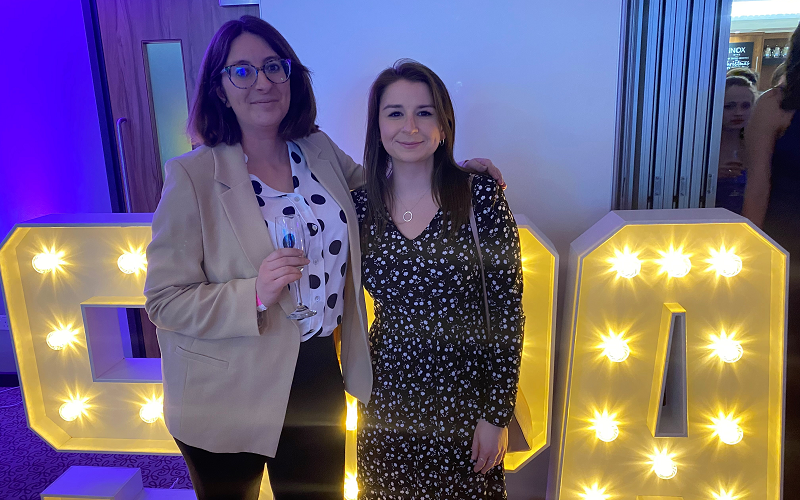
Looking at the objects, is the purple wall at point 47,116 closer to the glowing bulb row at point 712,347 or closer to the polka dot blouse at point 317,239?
the polka dot blouse at point 317,239

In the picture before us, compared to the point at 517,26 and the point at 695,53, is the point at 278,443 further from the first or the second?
the point at 695,53

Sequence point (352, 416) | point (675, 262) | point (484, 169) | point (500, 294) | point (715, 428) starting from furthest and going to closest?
point (352, 416) < point (715, 428) < point (675, 262) < point (484, 169) < point (500, 294)

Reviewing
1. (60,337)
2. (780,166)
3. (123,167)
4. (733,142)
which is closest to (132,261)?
(60,337)

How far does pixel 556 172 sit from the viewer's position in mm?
1900

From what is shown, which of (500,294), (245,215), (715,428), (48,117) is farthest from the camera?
(48,117)

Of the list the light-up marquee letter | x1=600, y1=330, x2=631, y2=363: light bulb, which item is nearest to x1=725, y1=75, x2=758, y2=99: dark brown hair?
x1=600, y1=330, x2=631, y2=363: light bulb

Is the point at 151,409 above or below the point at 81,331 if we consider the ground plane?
below

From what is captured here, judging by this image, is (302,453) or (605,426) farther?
(605,426)

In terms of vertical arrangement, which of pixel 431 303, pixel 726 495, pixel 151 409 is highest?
pixel 431 303

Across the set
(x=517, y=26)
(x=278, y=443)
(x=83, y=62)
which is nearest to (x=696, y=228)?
(x=517, y=26)

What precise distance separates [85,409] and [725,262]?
2.20 metres

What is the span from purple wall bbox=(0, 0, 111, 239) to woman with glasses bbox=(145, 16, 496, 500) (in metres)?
1.84

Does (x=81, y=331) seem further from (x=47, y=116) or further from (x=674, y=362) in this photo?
(x=674, y=362)

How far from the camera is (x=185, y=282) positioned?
125cm
